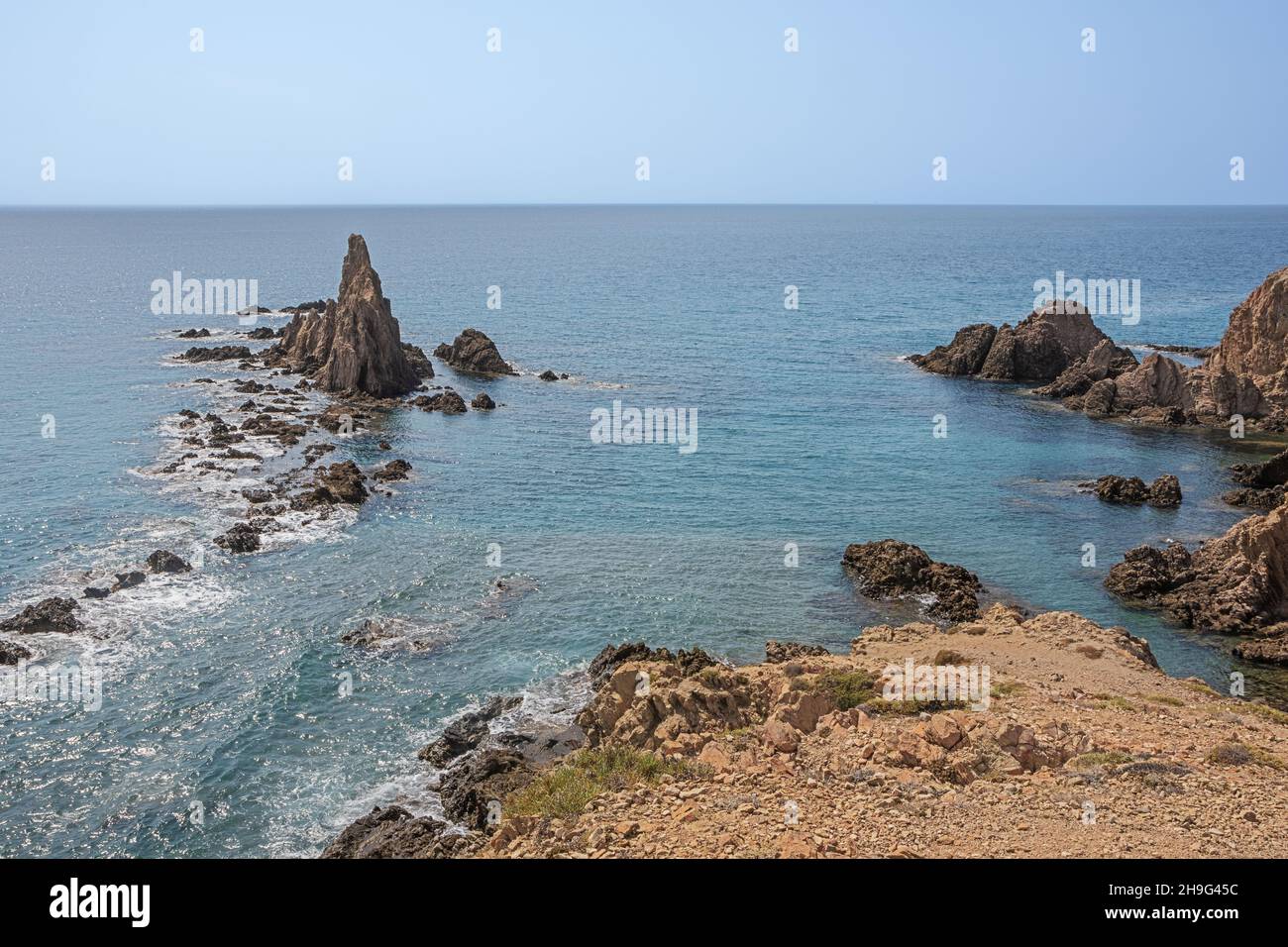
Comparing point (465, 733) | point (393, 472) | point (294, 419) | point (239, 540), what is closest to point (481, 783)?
point (465, 733)

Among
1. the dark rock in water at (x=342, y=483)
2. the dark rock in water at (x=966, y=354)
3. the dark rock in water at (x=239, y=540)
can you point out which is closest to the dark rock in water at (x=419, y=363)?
the dark rock in water at (x=342, y=483)

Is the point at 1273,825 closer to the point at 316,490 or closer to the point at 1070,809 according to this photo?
the point at 1070,809

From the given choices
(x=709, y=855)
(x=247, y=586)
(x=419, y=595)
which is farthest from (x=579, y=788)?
(x=247, y=586)

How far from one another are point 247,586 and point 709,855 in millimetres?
28300

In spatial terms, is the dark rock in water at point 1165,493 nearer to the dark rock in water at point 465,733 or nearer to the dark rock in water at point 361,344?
the dark rock in water at point 465,733

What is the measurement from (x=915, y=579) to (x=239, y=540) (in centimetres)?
2900

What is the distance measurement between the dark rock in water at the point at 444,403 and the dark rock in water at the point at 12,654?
4023 cm

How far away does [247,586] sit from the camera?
4000 cm

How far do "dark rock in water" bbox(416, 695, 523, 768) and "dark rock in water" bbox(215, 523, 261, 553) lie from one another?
57.4 ft

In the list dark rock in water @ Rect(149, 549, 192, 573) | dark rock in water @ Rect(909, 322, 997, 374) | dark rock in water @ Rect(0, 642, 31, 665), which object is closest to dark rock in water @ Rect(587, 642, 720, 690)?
dark rock in water @ Rect(149, 549, 192, 573)

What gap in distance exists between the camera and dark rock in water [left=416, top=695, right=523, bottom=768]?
2880 centimetres

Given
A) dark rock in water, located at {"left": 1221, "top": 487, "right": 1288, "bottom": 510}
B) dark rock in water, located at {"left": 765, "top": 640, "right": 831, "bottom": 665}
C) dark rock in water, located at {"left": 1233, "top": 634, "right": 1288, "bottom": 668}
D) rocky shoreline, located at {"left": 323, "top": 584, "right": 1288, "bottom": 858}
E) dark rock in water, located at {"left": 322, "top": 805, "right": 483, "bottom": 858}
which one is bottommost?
dark rock in water, located at {"left": 322, "top": 805, "right": 483, "bottom": 858}

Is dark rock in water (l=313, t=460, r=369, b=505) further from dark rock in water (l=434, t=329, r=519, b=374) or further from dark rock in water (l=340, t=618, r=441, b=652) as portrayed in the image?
dark rock in water (l=434, t=329, r=519, b=374)

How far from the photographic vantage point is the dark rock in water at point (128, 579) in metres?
39.2
